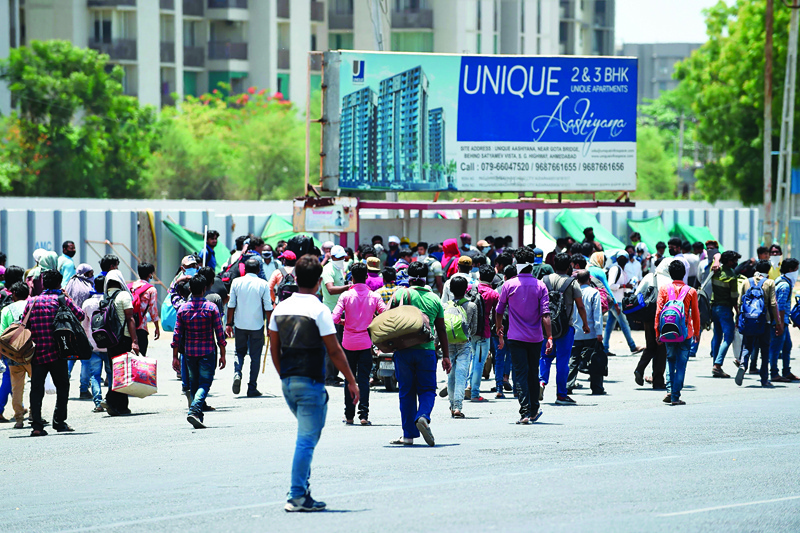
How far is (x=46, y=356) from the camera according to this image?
11.1 m

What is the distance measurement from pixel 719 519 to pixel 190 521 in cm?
329

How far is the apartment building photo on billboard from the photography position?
2217 centimetres

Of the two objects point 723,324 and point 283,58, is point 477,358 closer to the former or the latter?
point 723,324

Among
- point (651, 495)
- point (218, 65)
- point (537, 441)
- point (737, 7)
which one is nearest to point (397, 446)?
point (537, 441)

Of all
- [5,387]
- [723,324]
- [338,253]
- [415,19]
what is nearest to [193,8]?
[415,19]

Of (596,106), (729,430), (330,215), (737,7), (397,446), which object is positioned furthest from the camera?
(737,7)

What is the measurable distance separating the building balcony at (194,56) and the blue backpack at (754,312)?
6313 centimetres

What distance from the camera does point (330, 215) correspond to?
70.9 feet

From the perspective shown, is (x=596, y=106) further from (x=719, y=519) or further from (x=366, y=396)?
(x=719, y=519)

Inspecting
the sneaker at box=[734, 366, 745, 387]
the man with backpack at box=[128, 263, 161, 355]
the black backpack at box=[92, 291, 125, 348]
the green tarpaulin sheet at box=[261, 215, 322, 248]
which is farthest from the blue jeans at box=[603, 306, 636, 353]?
the green tarpaulin sheet at box=[261, 215, 322, 248]

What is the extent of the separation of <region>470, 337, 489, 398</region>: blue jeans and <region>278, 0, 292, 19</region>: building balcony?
2466 inches

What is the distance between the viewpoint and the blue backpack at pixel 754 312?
1423 centimetres

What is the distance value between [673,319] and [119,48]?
195 ft

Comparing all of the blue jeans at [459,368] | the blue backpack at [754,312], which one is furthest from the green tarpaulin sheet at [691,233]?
the blue jeans at [459,368]
